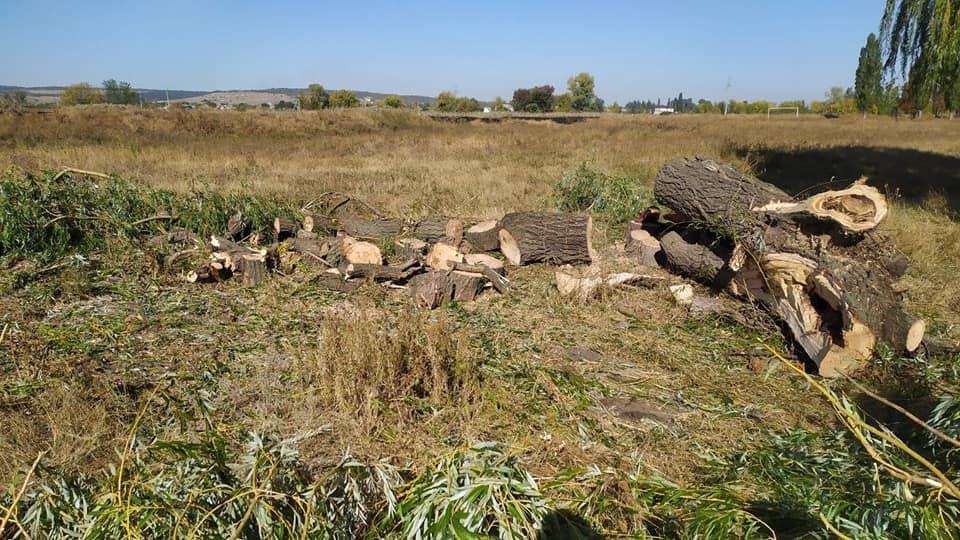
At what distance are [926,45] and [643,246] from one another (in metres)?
8.55

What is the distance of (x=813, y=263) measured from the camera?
441cm

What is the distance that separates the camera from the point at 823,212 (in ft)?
15.2

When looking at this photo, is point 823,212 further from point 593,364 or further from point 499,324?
point 499,324

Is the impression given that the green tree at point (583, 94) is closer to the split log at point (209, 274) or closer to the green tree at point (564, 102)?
the green tree at point (564, 102)

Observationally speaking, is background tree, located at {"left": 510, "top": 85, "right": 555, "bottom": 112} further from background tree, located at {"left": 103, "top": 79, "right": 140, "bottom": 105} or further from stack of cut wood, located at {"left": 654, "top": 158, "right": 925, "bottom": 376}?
stack of cut wood, located at {"left": 654, "top": 158, "right": 925, "bottom": 376}

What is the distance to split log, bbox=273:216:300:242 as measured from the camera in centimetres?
682

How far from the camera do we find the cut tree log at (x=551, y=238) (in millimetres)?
6375

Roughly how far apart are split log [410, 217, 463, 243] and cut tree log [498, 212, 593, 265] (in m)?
0.83

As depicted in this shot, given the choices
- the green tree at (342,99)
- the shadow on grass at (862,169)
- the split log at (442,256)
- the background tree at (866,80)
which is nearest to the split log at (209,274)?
the split log at (442,256)

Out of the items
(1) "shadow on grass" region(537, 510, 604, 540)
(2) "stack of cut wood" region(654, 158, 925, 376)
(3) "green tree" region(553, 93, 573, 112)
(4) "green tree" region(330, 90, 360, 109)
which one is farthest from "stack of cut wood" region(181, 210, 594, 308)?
(3) "green tree" region(553, 93, 573, 112)

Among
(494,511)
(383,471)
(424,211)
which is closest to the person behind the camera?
(494,511)

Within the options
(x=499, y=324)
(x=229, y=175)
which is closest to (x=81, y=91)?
(x=229, y=175)

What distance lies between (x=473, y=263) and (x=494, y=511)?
428 centimetres

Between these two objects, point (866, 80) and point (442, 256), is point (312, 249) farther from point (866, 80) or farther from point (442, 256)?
point (866, 80)
